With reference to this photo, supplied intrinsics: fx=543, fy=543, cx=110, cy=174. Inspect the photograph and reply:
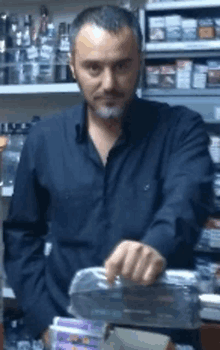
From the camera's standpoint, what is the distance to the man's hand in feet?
2.00

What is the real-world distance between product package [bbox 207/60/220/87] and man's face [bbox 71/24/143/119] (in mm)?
1171

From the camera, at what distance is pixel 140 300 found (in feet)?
2.01

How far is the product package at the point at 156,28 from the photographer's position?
2125 millimetres

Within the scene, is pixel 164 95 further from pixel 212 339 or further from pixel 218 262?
pixel 212 339

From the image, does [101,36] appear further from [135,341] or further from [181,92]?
[181,92]

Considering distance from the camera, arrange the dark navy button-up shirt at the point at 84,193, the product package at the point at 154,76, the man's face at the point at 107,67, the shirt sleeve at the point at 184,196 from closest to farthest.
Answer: the shirt sleeve at the point at 184,196 < the man's face at the point at 107,67 < the dark navy button-up shirt at the point at 84,193 < the product package at the point at 154,76

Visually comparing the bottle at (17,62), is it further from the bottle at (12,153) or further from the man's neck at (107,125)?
the man's neck at (107,125)

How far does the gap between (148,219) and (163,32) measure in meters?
1.25

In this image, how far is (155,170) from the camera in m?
1.09

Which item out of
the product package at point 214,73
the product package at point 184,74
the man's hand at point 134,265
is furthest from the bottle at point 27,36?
the man's hand at point 134,265

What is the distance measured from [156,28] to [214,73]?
29 cm

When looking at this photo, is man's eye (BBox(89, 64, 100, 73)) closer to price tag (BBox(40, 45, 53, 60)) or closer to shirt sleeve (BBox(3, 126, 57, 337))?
shirt sleeve (BBox(3, 126, 57, 337))

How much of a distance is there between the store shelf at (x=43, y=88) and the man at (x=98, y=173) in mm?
1013

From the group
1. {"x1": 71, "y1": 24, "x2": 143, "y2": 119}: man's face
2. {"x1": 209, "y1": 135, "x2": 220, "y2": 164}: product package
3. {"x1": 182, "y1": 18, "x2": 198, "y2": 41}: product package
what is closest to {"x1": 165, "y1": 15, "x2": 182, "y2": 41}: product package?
{"x1": 182, "y1": 18, "x2": 198, "y2": 41}: product package
